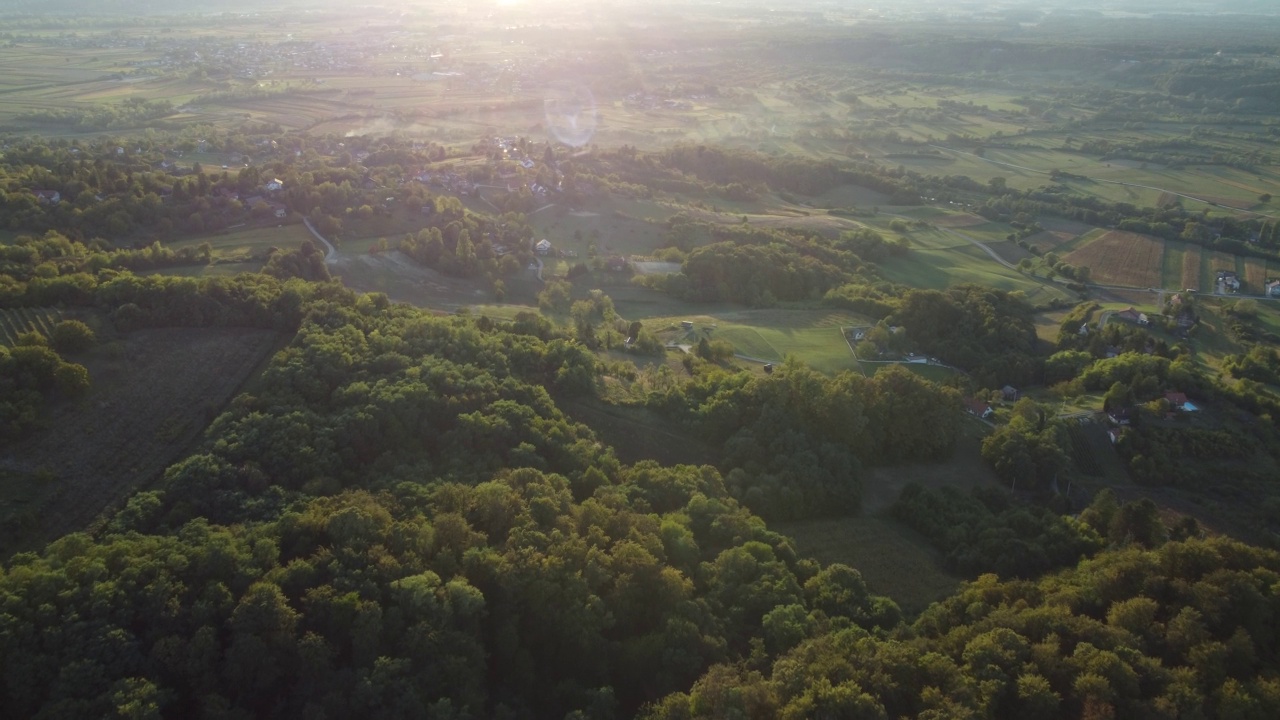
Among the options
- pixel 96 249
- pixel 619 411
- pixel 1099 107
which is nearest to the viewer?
pixel 619 411

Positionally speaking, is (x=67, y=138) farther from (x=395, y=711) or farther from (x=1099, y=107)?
(x=1099, y=107)

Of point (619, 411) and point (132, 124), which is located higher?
point (132, 124)

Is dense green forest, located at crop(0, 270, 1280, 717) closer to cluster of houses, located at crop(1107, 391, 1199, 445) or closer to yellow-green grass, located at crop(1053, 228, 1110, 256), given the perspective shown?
cluster of houses, located at crop(1107, 391, 1199, 445)

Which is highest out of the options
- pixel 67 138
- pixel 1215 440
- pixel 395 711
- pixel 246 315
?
pixel 67 138

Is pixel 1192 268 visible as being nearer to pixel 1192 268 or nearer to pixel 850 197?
pixel 1192 268

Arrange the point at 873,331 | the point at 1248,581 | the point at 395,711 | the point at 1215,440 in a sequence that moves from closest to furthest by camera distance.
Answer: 1. the point at 395,711
2. the point at 1248,581
3. the point at 1215,440
4. the point at 873,331

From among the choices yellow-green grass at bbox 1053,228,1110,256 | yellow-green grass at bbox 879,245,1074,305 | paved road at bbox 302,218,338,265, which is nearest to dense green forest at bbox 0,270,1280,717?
paved road at bbox 302,218,338,265

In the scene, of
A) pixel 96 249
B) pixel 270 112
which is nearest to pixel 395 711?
pixel 96 249
